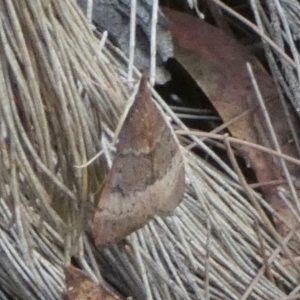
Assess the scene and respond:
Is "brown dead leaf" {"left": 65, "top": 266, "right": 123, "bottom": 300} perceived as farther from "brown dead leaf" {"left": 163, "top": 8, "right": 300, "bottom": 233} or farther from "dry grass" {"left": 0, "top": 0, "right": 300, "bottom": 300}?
"brown dead leaf" {"left": 163, "top": 8, "right": 300, "bottom": 233}

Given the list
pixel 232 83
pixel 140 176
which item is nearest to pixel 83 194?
pixel 140 176

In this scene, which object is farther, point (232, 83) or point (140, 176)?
point (232, 83)

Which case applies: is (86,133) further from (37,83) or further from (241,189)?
(241,189)

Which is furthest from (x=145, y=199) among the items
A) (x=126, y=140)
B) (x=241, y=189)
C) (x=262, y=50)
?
(x=262, y=50)

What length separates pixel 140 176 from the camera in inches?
42.3

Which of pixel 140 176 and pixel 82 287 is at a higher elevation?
pixel 140 176

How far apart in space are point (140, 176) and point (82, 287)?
18 cm

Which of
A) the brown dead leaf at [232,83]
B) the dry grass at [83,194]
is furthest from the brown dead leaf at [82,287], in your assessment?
the brown dead leaf at [232,83]

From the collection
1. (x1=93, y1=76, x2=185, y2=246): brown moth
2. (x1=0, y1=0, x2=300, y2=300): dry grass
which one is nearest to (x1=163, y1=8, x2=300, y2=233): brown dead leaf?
(x1=0, y1=0, x2=300, y2=300): dry grass

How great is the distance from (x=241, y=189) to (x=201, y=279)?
189 mm

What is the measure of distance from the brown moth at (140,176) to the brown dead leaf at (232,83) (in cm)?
35

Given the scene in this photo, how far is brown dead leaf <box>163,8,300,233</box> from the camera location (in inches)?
56.8

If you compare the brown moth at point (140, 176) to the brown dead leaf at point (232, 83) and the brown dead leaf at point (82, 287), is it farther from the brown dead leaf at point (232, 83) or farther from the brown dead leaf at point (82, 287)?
the brown dead leaf at point (232, 83)

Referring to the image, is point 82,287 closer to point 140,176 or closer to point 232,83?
point 140,176
